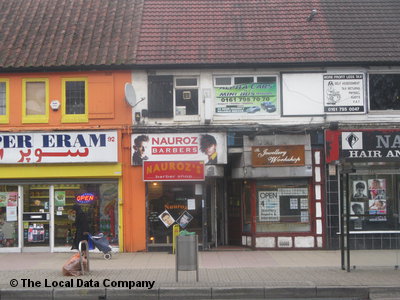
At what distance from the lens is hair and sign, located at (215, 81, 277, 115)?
16.5m

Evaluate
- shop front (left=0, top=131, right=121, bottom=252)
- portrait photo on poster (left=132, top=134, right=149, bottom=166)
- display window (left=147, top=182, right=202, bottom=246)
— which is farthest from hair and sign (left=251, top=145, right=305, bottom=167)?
shop front (left=0, top=131, right=121, bottom=252)

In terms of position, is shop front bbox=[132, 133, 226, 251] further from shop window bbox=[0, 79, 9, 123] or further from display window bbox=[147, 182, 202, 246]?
shop window bbox=[0, 79, 9, 123]

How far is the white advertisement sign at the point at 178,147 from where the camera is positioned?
1622 cm

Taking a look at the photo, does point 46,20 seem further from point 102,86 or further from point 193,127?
point 193,127

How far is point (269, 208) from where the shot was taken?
16.5 metres

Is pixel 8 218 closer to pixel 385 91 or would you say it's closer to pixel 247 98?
pixel 247 98

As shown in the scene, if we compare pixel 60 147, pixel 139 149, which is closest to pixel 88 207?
pixel 60 147

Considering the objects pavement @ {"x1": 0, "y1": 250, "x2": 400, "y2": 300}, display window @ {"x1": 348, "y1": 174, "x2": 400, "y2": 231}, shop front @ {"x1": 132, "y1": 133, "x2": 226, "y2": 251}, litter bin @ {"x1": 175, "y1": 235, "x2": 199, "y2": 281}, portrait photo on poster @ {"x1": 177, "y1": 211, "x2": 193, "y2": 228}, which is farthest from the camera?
portrait photo on poster @ {"x1": 177, "y1": 211, "x2": 193, "y2": 228}

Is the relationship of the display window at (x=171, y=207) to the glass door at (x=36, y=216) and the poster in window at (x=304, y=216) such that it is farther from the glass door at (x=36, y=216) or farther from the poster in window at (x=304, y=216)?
the glass door at (x=36, y=216)

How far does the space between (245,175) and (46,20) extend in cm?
866

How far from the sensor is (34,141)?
16.3 meters

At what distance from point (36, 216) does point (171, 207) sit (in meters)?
4.12

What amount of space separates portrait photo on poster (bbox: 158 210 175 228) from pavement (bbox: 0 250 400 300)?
160 centimetres

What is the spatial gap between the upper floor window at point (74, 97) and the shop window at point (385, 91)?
877 cm
